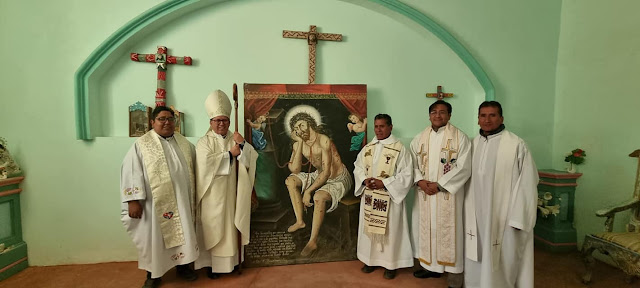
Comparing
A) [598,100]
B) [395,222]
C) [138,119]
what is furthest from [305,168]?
[598,100]

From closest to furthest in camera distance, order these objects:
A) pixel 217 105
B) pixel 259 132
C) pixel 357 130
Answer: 1. pixel 217 105
2. pixel 259 132
3. pixel 357 130

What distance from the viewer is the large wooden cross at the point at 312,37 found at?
3.81 meters

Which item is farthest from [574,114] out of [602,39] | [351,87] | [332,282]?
[332,282]

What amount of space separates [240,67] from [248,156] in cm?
131

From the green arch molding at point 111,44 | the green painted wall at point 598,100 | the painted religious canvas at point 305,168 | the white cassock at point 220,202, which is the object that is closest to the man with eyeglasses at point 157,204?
the white cassock at point 220,202

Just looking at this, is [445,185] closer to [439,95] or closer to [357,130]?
[357,130]

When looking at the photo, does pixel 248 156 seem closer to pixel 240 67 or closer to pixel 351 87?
pixel 240 67

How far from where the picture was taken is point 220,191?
3152mm

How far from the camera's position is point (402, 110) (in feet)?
13.5

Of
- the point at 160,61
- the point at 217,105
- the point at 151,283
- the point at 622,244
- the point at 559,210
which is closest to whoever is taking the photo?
the point at 622,244

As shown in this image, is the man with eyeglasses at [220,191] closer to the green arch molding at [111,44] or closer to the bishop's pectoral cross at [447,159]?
the green arch molding at [111,44]

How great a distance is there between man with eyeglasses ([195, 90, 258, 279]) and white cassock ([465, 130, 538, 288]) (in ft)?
8.26

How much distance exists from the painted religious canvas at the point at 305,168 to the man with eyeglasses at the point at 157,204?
936 millimetres

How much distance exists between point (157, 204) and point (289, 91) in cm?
205
